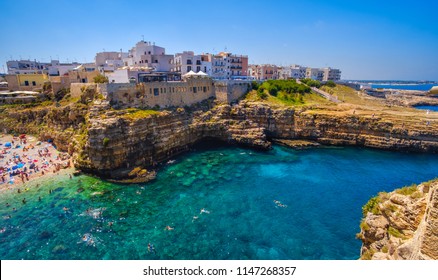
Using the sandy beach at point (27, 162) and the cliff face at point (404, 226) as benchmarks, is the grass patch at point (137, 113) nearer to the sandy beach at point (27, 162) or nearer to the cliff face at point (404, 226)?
the sandy beach at point (27, 162)

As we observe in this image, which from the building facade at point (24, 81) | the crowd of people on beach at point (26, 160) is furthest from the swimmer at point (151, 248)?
the building facade at point (24, 81)

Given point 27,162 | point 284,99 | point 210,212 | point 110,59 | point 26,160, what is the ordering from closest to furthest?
point 210,212 < point 27,162 < point 26,160 < point 284,99 < point 110,59

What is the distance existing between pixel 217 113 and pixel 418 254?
42.0 m

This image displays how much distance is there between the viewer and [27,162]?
122 feet

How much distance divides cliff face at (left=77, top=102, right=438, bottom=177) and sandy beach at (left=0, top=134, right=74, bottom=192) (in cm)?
548

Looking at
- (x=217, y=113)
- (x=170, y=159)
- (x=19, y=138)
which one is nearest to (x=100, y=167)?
(x=170, y=159)

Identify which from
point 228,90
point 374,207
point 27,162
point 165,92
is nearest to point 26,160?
point 27,162

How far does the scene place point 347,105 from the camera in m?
54.7

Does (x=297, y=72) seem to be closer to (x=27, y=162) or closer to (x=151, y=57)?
(x=151, y=57)

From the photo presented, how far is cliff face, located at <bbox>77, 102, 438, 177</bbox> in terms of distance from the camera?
1304 inches

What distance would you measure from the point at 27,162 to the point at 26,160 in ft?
3.32

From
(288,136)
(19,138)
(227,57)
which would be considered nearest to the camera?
(19,138)

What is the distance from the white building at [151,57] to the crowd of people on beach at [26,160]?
26.5 m

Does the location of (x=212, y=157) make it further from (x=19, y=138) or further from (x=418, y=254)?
(x=19, y=138)
